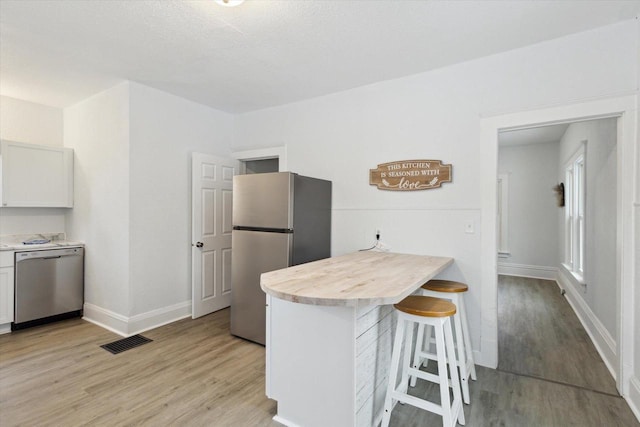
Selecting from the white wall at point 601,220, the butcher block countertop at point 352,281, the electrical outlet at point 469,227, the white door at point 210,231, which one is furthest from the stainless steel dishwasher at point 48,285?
the white wall at point 601,220

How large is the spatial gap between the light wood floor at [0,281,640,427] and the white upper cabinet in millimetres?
1541

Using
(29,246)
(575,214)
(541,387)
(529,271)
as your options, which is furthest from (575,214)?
(29,246)

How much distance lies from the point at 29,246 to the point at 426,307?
4078 millimetres

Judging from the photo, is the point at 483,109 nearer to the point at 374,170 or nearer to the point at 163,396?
the point at 374,170

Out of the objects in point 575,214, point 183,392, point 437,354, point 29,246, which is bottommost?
point 183,392

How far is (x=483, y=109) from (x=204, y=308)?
3593 mm

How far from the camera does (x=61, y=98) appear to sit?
367 cm

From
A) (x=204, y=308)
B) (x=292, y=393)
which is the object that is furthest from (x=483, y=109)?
(x=204, y=308)

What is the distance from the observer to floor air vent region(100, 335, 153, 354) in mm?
2834

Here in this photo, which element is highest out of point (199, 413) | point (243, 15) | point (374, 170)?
point (243, 15)

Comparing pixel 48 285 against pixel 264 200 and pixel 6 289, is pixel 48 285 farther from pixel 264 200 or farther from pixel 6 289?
pixel 264 200

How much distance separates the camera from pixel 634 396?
2.00m

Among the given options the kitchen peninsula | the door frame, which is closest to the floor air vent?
the kitchen peninsula

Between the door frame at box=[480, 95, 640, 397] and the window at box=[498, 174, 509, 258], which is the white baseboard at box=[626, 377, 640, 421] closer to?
the door frame at box=[480, 95, 640, 397]
